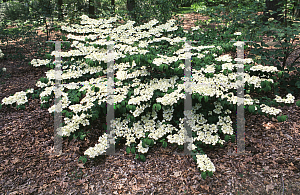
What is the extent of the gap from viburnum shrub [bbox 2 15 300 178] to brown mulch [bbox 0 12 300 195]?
8.1 inches

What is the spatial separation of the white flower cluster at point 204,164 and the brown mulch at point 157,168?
22 cm

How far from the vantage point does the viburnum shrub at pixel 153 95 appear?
2.40 m

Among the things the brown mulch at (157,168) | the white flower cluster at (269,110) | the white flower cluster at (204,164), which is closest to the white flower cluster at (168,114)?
the brown mulch at (157,168)

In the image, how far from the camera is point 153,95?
2512 mm

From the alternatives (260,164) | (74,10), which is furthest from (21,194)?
(74,10)

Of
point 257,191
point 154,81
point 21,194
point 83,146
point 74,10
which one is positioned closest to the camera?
point 257,191

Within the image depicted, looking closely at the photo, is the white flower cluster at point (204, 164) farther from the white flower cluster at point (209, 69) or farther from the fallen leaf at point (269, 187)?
the white flower cluster at point (209, 69)

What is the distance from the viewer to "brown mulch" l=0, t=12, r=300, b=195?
2227 mm

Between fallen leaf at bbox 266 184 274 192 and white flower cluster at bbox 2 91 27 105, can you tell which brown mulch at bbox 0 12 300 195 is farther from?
white flower cluster at bbox 2 91 27 105

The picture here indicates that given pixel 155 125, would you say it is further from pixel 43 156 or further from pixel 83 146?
pixel 43 156

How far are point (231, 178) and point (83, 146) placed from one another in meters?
1.98

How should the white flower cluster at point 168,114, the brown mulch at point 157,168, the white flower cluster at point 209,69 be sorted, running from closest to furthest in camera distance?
the brown mulch at point 157,168 → the white flower cluster at point 209,69 → the white flower cluster at point 168,114

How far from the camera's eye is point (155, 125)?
2734 mm

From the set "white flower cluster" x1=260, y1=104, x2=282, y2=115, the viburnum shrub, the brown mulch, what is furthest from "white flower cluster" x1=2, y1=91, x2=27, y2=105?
"white flower cluster" x1=260, y1=104, x2=282, y2=115
